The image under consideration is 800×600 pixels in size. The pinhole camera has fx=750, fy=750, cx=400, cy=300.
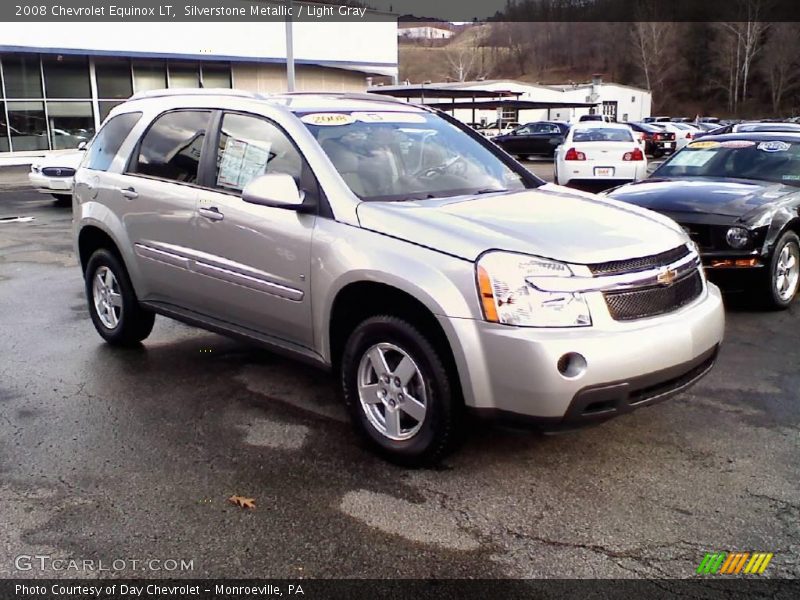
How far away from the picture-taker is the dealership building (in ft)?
84.8

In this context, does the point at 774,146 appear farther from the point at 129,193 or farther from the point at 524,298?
the point at 129,193

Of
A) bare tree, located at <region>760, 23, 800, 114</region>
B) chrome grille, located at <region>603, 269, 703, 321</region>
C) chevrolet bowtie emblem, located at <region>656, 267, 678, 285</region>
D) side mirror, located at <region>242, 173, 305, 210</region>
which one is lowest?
A: chrome grille, located at <region>603, 269, 703, 321</region>

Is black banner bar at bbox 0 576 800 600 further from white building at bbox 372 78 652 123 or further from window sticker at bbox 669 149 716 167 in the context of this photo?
white building at bbox 372 78 652 123

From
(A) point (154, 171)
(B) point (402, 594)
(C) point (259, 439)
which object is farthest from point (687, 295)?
(A) point (154, 171)

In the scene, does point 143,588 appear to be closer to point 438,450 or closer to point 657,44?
point 438,450

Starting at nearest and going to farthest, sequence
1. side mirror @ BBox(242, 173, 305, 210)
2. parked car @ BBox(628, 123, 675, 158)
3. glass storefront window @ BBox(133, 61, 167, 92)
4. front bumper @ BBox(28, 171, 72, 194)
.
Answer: side mirror @ BBox(242, 173, 305, 210)
front bumper @ BBox(28, 171, 72, 194)
glass storefront window @ BBox(133, 61, 167, 92)
parked car @ BBox(628, 123, 675, 158)

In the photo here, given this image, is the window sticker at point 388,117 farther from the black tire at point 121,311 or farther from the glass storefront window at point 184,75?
the glass storefront window at point 184,75

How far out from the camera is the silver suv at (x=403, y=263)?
3330 millimetres

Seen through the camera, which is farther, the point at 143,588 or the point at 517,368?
the point at 517,368

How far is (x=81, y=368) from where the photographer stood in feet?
17.6

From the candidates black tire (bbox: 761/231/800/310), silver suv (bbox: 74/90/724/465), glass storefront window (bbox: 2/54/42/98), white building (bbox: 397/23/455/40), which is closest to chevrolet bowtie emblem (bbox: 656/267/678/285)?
Answer: silver suv (bbox: 74/90/724/465)

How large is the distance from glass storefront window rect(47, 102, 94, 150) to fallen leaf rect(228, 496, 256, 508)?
2652cm

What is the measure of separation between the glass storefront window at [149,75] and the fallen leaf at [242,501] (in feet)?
92.2

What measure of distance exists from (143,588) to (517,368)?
1.73 m
